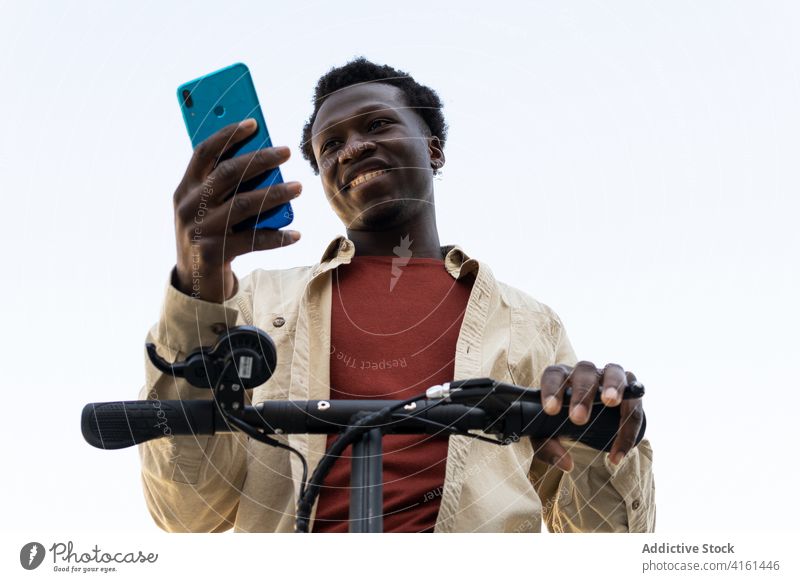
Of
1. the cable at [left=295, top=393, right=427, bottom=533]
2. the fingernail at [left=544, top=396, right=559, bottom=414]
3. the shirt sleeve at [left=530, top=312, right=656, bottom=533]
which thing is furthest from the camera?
the shirt sleeve at [left=530, top=312, right=656, bottom=533]

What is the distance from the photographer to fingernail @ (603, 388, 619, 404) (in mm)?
1383

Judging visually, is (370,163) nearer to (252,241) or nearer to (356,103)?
(356,103)

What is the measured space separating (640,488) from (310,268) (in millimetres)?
995

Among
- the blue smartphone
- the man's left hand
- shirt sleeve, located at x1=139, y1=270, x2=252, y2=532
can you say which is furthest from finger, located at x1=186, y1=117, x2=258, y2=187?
the man's left hand

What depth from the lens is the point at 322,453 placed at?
1912 millimetres

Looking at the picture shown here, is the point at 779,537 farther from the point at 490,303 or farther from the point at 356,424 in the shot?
the point at 490,303

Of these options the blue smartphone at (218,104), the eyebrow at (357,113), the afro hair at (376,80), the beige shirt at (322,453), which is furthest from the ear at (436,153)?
the blue smartphone at (218,104)

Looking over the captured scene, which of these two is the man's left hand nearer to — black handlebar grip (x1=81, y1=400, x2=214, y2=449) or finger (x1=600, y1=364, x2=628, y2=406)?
finger (x1=600, y1=364, x2=628, y2=406)

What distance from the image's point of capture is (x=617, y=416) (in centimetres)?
148

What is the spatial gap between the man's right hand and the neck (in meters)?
0.99

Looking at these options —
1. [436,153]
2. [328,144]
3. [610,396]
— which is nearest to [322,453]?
[610,396]

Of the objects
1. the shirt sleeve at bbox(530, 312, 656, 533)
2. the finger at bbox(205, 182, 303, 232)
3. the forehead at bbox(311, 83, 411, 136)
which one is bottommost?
the shirt sleeve at bbox(530, 312, 656, 533)

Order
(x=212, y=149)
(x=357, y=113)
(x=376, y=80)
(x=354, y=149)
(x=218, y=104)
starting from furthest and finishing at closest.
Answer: (x=376, y=80)
(x=357, y=113)
(x=354, y=149)
(x=218, y=104)
(x=212, y=149)

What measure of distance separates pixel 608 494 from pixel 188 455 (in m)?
0.95
